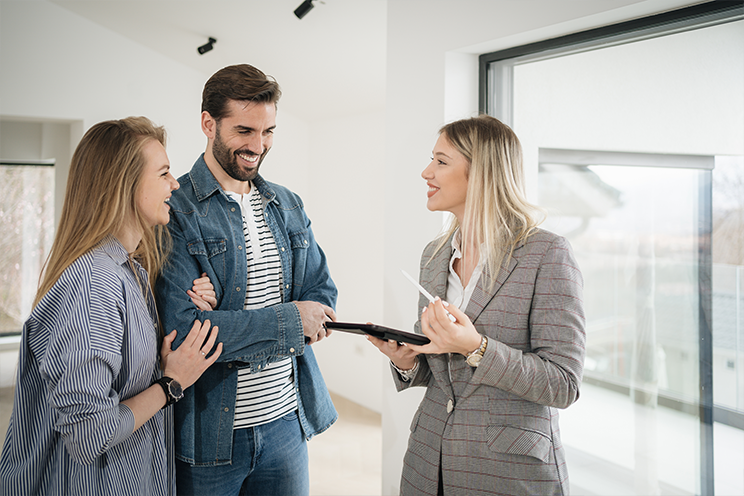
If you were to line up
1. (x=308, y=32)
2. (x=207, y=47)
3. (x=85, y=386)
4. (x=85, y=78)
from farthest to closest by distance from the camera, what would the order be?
(x=85, y=78), (x=207, y=47), (x=308, y=32), (x=85, y=386)

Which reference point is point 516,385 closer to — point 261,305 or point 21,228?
point 261,305

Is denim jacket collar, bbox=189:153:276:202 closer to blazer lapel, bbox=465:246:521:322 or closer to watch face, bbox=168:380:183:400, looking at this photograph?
watch face, bbox=168:380:183:400

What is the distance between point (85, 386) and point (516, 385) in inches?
36.1

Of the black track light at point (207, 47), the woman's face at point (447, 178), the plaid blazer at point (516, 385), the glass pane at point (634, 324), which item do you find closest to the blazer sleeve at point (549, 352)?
the plaid blazer at point (516, 385)

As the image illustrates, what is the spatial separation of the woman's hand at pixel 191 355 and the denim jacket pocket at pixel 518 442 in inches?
28.3

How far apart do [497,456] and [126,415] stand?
85 cm

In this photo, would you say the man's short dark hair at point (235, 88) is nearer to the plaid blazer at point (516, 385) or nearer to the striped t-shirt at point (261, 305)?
the striped t-shirt at point (261, 305)

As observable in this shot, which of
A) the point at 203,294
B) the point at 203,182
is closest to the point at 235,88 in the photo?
the point at 203,182

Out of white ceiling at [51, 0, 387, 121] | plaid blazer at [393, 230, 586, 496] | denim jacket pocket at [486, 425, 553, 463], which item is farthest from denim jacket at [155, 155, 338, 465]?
white ceiling at [51, 0, 387, 121]

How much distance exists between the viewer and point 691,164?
183 centimetres

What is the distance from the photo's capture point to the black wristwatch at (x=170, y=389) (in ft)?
4.29

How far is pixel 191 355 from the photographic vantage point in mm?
1357

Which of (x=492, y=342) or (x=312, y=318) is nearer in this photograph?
(x=492, y=342)

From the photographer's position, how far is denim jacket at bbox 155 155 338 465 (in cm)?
143
